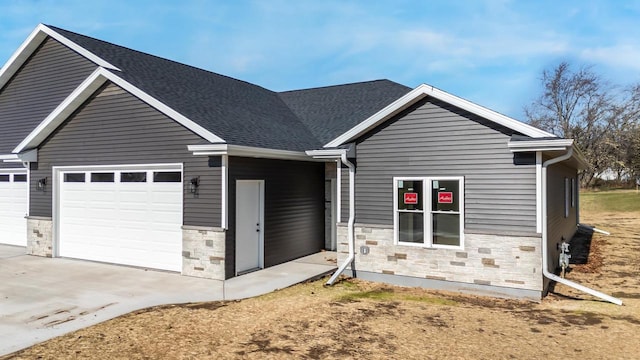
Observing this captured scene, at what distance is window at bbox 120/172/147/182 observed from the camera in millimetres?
10477

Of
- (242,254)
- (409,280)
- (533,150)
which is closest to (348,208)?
(409,280)

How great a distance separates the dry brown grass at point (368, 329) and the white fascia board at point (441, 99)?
132 inches

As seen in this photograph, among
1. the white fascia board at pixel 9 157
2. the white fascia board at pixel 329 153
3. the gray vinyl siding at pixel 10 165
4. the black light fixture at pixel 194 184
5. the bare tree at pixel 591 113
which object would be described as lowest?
the black light fixture at pixel 194 184

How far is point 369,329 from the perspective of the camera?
20.6 ft

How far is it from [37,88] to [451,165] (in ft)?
46.5

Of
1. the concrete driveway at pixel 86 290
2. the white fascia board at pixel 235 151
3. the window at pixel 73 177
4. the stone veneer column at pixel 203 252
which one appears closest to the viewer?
the concrete driveway at pixel 86 290

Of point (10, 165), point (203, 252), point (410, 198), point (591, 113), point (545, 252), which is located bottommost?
point (203, 252)

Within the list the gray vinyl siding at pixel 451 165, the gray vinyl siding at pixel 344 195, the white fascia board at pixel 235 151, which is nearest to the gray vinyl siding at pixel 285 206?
the white fascia board at pixel 235 151

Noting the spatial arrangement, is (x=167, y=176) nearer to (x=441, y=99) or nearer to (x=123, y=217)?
(x=123, y=217)

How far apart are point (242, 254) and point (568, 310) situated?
270 inches

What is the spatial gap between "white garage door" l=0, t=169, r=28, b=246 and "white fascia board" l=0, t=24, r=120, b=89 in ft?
11.7

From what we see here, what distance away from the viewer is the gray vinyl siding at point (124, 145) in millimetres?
9500

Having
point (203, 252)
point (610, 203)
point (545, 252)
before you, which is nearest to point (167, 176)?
point (203, 252)

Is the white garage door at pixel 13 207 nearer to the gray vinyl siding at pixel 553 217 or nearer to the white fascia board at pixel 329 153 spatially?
the white fascia board at pixel 329 153
